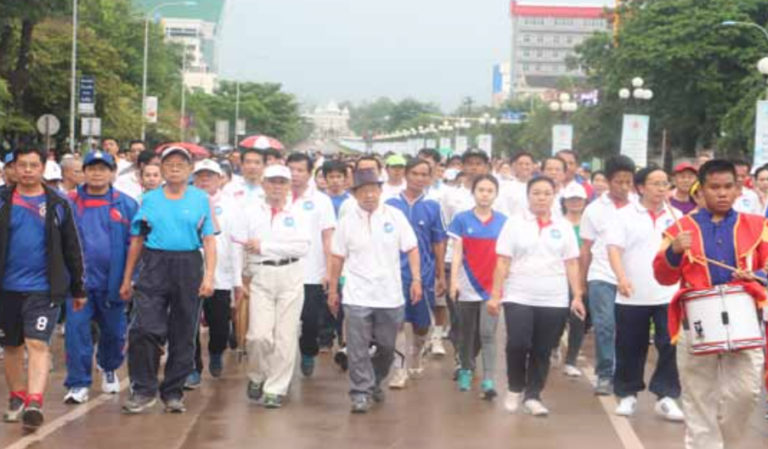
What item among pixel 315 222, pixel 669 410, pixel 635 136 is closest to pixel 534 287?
pixel 669 410

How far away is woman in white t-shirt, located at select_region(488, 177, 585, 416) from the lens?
395 inches

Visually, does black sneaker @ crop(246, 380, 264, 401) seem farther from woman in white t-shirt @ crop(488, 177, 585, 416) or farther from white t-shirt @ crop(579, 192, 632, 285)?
white t-shirt @ crop(579, 192, 632, 285)

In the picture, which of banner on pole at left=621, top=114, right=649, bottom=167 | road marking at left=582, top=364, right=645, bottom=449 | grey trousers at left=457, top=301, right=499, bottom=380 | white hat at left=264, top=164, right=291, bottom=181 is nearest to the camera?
road marking at left=582, top=364, right=645, bottom=449

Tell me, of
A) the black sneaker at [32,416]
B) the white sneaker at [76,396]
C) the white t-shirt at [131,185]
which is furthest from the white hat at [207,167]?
the black sneaker at [32,416]

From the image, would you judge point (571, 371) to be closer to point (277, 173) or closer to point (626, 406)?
point (626, 406)

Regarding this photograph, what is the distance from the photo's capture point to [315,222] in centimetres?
1149

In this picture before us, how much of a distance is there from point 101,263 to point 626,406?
417 cm

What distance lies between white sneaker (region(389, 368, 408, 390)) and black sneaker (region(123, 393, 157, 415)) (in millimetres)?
2271

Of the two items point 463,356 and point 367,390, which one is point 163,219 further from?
point 463,356

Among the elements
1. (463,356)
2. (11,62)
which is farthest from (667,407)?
(11,62)

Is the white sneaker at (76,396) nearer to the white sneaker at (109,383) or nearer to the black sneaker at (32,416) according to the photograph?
the white sneaker at (109,383)

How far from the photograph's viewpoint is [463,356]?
11312 millimetres

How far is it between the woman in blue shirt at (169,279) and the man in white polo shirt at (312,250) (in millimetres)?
1265

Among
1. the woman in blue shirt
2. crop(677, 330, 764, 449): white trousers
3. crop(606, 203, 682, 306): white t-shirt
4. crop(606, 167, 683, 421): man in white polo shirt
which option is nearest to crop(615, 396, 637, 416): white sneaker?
crop(606, 167, 683, 421): man in white polo shirt
